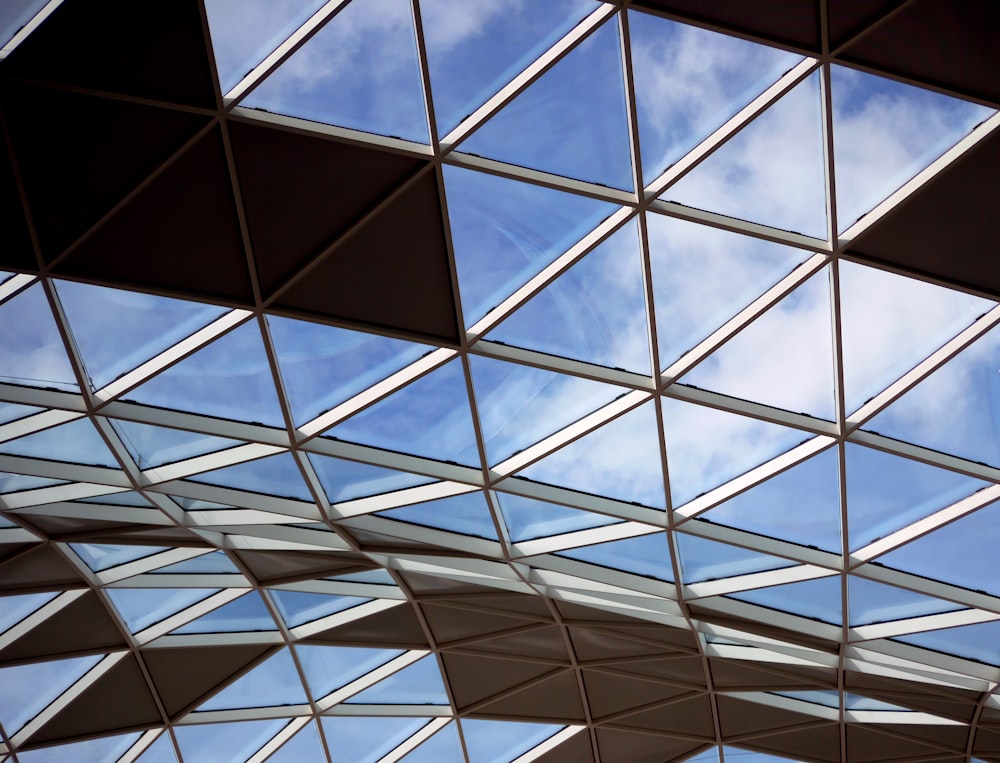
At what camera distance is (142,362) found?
67.7ft

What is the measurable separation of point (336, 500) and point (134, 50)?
13053mm

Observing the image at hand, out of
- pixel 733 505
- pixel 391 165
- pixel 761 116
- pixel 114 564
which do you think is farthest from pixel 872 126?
pixel 114 564

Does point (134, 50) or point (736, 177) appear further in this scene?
point (736, 177)

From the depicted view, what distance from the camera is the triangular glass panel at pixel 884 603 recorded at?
1003 inches

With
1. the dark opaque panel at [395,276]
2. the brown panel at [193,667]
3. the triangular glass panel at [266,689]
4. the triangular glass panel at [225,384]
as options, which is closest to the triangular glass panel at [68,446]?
the triangular glass panel at [225,384]

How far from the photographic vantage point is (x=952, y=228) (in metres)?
17.6

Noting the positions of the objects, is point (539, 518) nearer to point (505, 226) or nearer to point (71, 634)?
point (505, 226)

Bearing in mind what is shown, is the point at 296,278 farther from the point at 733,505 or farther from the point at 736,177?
the point at 733,505

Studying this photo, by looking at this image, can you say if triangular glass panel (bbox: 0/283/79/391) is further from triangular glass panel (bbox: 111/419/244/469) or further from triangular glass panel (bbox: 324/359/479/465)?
triangular glass panel (bbox: 324/359/479/465)

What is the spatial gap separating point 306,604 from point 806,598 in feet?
52.1

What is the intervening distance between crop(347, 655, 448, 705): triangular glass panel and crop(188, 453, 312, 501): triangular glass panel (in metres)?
11.0

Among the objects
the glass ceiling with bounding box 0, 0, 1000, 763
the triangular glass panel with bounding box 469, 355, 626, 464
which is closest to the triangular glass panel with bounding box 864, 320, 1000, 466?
the glass ceiling with bounding box 0, 0, 1000, 763

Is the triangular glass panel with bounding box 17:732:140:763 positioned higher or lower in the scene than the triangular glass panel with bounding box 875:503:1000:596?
lower

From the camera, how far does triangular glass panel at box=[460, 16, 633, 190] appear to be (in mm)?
16203
